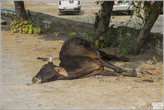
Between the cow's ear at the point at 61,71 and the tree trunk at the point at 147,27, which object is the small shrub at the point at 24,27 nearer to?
the tree trunk at the point at 147,27

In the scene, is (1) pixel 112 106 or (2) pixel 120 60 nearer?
(1) pixel 112 106

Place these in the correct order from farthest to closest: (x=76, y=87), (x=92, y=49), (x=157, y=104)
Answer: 1. (x=92, y=49)
2. (x=76, y=87)
3. (x=157, y=104)

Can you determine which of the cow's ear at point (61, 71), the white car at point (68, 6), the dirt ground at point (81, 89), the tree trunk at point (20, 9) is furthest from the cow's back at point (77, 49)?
the white car at point (68, 6)

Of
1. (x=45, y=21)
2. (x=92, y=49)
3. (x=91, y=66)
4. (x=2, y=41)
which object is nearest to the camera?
(x=91, y=66)

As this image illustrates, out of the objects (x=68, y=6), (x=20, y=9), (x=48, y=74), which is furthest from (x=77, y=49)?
(x=68, y=6)

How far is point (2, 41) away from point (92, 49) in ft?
18.0

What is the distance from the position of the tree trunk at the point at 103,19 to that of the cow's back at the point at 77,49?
258 centimetres

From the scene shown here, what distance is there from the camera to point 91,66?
742cm

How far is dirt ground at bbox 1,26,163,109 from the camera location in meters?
5.50

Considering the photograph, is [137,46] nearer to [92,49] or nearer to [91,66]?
[92,49]

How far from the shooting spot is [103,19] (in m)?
10.6

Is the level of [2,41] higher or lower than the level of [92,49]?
lower

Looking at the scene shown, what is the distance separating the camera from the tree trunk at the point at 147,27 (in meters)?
8.70

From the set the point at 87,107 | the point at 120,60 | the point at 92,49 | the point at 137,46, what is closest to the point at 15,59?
the point at 92,49
